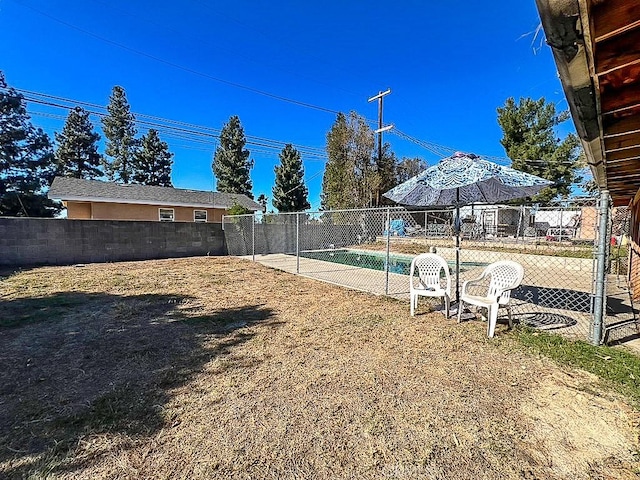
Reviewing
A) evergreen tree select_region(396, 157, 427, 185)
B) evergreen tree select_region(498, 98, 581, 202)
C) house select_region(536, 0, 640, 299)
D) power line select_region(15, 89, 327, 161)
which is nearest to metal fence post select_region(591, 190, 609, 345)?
house select_region(536, 0, 640, 299)

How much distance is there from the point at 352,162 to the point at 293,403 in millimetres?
18432

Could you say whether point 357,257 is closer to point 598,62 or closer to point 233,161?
point 598,62

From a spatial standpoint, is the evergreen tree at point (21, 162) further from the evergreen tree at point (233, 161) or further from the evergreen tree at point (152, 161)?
the evergreen tree at point (233, 161)

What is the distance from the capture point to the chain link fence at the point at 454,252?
481 centimetres

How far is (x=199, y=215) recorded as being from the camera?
683 inches

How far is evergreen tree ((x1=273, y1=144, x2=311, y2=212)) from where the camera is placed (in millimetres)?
24797

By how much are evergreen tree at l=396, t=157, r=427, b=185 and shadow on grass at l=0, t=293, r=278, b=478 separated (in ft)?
61.5

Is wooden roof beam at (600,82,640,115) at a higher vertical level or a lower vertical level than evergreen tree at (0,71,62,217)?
lower

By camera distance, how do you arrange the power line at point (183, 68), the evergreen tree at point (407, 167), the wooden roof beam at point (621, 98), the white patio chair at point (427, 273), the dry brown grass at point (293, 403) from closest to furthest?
the wooden roof beam at point (621, 98), the dry brown grass at point (293, 403), the white patio chair at point (427, 273), the power line at point (183, 68), the evergreen tree at point (407, 167)

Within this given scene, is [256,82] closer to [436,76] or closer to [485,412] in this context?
[436,76]

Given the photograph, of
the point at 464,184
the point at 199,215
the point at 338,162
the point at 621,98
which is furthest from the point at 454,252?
the point at 199,215

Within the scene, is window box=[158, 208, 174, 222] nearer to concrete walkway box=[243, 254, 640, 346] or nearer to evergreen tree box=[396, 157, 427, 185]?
concrete walkway box=[243, 254, 640, 346]

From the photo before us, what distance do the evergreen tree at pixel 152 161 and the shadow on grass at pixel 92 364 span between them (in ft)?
83.5

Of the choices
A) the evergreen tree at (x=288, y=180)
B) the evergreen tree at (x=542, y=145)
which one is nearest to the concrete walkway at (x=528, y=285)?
the evergreen tree at (x=288, y=180)
